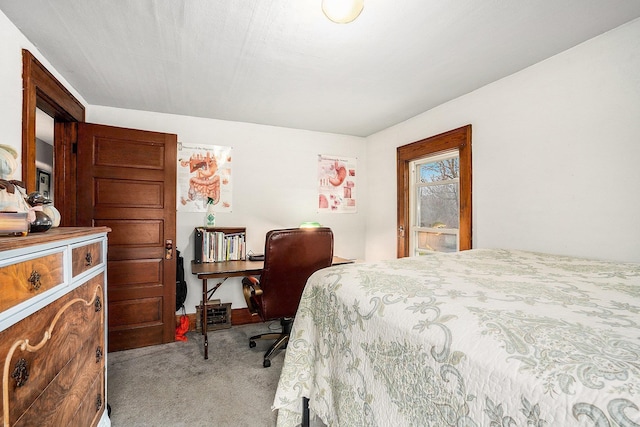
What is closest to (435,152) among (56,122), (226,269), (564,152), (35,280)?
(564,152)

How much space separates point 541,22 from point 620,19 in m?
0.45

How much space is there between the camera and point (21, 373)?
0.83 m

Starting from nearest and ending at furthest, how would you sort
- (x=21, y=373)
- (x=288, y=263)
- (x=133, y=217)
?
(x=21, y=373)
(x=288, y=263)
(x=133, y=217)

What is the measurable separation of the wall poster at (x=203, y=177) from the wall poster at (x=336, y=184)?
1181 mm

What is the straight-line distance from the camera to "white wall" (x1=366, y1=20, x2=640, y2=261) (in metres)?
1.71

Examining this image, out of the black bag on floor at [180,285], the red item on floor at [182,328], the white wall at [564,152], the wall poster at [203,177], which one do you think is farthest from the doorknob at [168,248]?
the white wall at [564,152]

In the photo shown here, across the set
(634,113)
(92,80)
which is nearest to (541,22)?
(634,113)

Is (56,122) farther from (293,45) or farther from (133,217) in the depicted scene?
(293,45)

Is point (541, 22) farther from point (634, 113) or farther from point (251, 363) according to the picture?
point (251, 363)

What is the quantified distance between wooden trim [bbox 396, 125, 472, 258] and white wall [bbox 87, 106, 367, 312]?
0.78 metres

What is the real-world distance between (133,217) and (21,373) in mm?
2094

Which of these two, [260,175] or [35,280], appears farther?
[260,175]

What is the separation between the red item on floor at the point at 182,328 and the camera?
9.39ft

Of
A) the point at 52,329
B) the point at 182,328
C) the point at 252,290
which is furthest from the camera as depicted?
the point at 182,328
